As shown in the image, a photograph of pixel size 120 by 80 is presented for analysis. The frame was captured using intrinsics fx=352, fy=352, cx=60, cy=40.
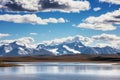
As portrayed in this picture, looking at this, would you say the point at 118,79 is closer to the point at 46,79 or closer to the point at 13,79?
the point at 46,79

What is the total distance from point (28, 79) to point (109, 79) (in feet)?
37.2

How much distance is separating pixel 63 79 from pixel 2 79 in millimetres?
8385

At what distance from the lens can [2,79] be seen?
4794cm

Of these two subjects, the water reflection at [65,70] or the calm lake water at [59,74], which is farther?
the water reflection at [65,70]

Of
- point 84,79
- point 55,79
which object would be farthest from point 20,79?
point 84,79

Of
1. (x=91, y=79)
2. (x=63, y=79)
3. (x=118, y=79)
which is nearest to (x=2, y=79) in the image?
(x=63, y=79)

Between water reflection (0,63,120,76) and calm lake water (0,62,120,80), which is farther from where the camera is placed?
water reflection (0,63,120,76)

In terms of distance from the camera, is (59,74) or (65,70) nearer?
(59,74)

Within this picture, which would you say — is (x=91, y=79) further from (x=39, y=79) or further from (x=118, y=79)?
(x=39, y=79)

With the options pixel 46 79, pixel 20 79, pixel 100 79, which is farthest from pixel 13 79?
pixel 100 79

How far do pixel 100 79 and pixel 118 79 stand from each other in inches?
98.3

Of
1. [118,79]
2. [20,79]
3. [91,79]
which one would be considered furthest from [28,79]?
[118,79]

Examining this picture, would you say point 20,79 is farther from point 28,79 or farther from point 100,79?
point 100,79

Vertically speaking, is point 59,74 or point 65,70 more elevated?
point 59,74
